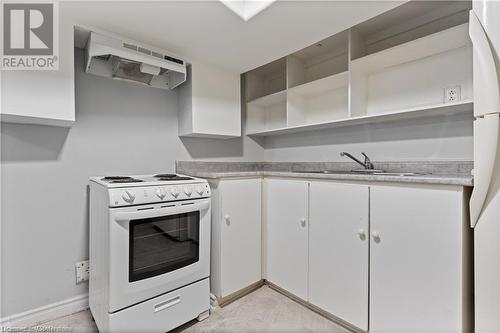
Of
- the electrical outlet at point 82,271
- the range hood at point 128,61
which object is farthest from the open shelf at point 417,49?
the electrical outlet at point 82,271

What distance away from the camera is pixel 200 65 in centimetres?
209

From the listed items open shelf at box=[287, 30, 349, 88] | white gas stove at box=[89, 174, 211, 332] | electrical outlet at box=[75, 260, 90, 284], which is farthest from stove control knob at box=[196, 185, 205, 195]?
open shelf at box=[287, 30, 349, 88]

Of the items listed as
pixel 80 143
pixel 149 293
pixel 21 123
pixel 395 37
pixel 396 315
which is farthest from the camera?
pixel 395 37

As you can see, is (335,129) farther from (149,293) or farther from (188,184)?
(149,293)

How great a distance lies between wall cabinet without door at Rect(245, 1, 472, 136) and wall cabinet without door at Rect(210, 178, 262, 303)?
848mm

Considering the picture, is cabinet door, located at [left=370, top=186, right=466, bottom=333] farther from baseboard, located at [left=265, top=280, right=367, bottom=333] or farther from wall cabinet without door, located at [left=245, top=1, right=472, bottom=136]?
wall cabinet without door, located at [left=245, top=1, right=472, bottom=136]

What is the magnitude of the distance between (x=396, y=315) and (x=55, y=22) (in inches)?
99.4

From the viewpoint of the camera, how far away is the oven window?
1.36m

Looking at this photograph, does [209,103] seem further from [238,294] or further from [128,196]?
[238,294]

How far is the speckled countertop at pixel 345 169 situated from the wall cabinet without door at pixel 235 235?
12 cm

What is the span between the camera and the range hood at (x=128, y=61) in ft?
5.02

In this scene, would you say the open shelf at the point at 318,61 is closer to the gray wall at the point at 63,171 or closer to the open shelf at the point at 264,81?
the open shelf at the point at 264,81

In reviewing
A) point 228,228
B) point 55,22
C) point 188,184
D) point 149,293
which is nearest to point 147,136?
point 188,184

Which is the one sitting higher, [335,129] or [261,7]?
[261,7]
